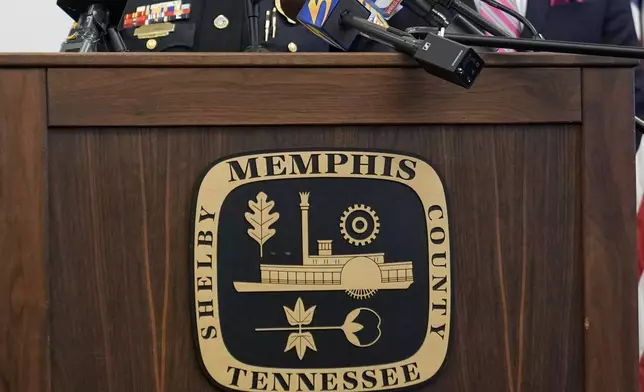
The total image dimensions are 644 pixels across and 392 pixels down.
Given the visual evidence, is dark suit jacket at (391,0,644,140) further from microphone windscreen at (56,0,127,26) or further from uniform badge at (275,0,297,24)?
microphone windscreen at (56,0,127,26)

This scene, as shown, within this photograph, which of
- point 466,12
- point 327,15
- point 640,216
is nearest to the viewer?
point 327,15

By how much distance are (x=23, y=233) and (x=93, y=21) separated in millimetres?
454

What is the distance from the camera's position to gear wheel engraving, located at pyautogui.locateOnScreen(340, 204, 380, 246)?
63cm

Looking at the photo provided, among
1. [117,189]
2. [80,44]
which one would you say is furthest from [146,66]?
[80,44]

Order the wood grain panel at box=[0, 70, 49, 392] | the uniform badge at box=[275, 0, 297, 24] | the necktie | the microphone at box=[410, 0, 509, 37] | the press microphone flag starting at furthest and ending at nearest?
1. the necktie
2. the uniform badge at box=[275, 0, 297, 24]
3. the microphone at box=[410, 0, 509, 37]
4. the press microphone flag
5. the wood grain panel at box=[0, 70, 49, 392]

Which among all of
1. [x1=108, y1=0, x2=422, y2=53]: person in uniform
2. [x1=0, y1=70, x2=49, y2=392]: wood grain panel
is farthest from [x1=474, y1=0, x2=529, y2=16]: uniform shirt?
[x1=0, y1=70, x2=49, y2=392]: wood grain panel

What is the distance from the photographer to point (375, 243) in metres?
0.63

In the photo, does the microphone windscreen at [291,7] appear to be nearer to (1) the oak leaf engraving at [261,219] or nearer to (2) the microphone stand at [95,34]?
(2) the microphone stand at [95,34]

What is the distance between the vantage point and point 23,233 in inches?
23.6

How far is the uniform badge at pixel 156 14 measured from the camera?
104 cm

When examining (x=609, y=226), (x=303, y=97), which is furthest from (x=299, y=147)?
(x=609, y=226)

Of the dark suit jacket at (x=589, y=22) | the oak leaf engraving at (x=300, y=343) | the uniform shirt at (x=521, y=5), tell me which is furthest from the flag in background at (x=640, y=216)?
the oak leaf engraving at (x=300, y=343)

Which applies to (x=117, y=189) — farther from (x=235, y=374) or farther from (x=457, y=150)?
(x=457, y=150)

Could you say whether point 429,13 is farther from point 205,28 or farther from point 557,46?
point 205,28
